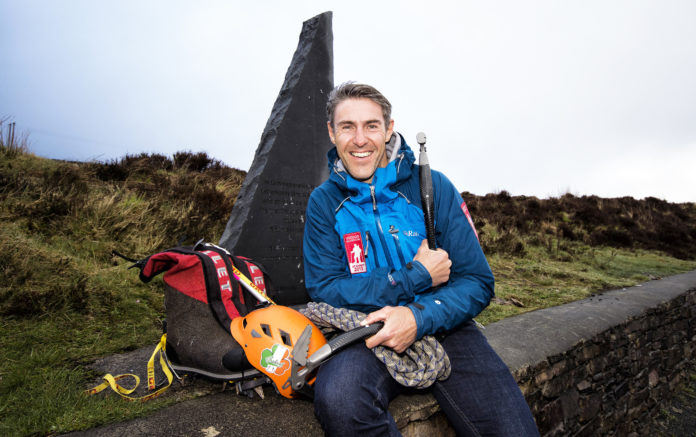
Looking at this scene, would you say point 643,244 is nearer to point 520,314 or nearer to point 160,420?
point 520,314

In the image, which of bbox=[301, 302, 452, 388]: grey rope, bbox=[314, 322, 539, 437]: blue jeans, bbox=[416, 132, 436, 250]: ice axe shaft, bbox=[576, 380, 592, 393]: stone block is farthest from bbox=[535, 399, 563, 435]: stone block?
bbox=[416, 132, 436, 250]: ice axe shaft

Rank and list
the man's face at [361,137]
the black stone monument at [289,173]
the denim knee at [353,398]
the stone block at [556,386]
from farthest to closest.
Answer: the black stone monument at [289,173]
the stone block at [556,386]
the man's face at [361,137]
the denim knee at [353,398]

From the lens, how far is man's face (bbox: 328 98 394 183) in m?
1.71

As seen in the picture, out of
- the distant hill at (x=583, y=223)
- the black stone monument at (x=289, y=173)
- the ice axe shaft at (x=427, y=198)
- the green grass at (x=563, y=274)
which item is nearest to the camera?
the ice axe shaft at (x=427, y=198)

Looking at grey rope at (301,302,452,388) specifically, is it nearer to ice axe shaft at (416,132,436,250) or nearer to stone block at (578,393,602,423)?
ice axe shaft at (416,132,436,250)

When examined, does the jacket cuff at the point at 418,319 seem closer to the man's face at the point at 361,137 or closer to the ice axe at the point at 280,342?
the ice axe at the point at 280,342

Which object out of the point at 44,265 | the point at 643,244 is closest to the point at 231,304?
the point at 44,265

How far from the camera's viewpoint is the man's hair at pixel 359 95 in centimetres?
171

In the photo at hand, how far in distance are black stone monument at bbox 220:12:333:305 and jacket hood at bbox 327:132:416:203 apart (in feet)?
5.65

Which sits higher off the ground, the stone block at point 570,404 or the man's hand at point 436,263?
the man's hand at point 436,263

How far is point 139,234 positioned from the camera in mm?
4480

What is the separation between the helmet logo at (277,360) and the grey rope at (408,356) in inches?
8.2

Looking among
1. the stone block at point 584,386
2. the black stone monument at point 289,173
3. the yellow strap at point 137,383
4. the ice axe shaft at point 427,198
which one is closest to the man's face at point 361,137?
the ice axe shaft at point 427,198

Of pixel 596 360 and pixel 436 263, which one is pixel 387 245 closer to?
pixel 436 263
